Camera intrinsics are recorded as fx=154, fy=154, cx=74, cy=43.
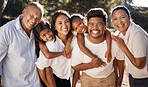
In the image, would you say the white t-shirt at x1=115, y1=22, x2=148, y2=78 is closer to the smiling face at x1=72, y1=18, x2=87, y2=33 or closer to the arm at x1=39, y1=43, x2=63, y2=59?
the smiling face at x1=72, y1=18, x2=87, y2=33

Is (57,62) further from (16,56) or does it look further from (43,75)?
(16,56)

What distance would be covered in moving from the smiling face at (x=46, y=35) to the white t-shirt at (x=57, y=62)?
0.07m

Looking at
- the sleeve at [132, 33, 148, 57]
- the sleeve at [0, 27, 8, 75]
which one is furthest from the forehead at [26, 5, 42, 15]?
the sleeve at [132, 33, 148, 57]

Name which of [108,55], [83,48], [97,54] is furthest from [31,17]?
[108,55]

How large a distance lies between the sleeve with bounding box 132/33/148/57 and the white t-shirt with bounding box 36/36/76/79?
3.02ft

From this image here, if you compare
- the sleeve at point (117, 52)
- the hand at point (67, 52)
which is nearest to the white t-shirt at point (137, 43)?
the sleeve at point (117, 52)

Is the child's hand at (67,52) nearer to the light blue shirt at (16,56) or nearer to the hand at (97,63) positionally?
the hand at (97,63)

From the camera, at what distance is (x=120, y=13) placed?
7.20 ft

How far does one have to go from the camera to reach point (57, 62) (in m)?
2.37

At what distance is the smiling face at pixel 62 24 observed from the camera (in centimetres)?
234

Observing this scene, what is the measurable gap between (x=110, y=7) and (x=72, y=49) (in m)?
6.68

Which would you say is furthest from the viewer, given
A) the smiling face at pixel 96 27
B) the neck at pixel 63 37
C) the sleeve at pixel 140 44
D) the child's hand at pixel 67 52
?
the neck at pixel 63 37

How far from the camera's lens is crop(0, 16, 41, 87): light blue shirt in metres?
2.15

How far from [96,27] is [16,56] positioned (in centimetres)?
122
